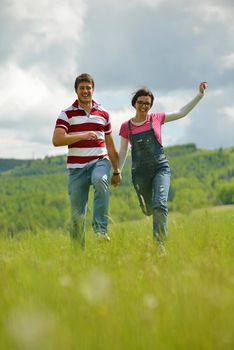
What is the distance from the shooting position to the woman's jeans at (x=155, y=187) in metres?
7.02

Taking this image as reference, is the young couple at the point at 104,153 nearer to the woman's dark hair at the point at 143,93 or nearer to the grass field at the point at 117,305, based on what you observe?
the woman's dark hair at the point at 143,93

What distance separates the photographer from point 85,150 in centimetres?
708

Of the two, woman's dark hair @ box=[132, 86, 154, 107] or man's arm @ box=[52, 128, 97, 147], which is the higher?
woman's dark hair @ box=[132, 86, 154, 107]

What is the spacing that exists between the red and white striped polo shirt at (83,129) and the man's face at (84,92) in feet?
0.52

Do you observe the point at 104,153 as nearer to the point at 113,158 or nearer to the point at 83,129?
the point at 113,158

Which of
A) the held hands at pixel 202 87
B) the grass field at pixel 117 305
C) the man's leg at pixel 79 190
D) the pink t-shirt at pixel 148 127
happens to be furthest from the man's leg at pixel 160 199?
the grass field at pixel 117 305

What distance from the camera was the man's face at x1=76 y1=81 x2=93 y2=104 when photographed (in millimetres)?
7105

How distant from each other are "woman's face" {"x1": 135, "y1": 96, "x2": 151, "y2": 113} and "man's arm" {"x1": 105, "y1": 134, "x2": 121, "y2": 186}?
541 millimetres

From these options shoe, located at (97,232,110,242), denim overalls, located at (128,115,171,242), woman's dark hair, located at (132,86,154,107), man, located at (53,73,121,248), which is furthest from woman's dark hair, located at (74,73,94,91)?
shoe, located at (97,232,110,242)

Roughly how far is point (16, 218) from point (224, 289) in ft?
599

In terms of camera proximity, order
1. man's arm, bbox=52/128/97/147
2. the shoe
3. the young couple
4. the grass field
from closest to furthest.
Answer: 1. the grass field
2. the shoe
3. man's arm, bbox=52/128/97/147
4. the young couple

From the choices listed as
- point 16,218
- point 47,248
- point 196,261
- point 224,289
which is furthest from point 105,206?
point 16,218

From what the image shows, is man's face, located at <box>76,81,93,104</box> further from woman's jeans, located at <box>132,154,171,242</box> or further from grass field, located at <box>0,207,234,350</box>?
grass field, located at <box>0,207,234,350</box>

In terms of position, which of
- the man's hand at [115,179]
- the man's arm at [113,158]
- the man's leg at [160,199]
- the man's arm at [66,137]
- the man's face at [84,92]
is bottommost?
the man's leg at [160,199]
